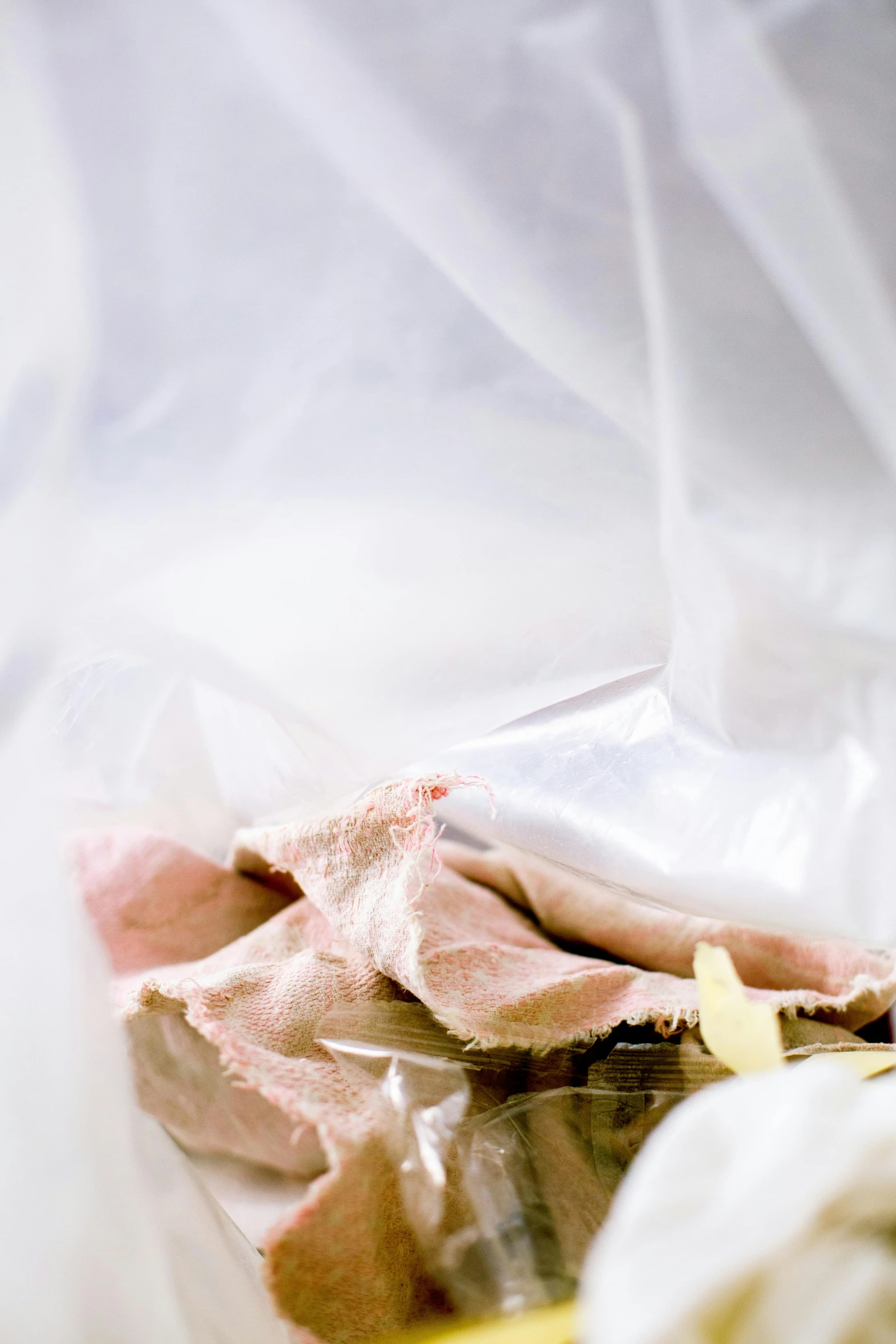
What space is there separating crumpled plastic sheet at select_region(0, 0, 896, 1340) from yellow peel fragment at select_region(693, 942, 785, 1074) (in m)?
0.08

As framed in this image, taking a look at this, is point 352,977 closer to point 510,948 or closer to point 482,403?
point 510,948

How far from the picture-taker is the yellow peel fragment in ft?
0.83

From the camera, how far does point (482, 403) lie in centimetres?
33

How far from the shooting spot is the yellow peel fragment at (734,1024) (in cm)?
25

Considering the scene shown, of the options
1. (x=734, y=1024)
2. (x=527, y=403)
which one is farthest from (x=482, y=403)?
(x=734, y=1024)

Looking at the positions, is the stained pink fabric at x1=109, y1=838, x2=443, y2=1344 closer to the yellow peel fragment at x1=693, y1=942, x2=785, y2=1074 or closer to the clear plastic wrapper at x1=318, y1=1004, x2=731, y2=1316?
the clear plastic wrapper at x1=318, y1=1004, x2=731, y2=1316

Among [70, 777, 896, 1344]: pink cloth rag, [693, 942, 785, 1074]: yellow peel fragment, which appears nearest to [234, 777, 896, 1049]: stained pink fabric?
[70, 777, 896, 1344]: pink cloth rag

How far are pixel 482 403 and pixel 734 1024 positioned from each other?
205mm

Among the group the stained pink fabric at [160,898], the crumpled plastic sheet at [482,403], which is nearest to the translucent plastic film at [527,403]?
the crumpled plastic sheet at [482,403]

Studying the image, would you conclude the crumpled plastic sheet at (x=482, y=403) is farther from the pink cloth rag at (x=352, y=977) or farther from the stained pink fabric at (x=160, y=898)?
the stained pink fabric at (x=160, y=898)

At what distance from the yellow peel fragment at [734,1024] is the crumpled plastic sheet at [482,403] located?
0.08 metres

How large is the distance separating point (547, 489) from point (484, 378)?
1.8 inches

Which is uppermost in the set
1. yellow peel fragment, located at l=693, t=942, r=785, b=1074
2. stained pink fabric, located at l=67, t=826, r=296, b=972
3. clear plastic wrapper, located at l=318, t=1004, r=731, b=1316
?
stained pink fabric, located at l=67, t=826, r=296, b=972

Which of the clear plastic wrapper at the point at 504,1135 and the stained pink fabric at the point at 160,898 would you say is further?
the stained pink fabric at the point at 160,898
